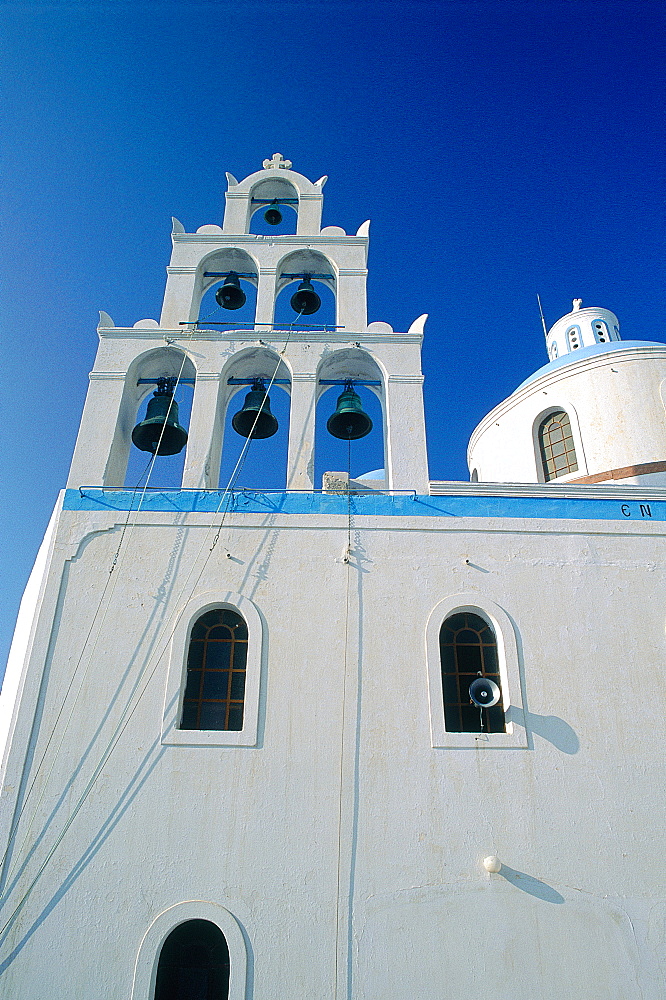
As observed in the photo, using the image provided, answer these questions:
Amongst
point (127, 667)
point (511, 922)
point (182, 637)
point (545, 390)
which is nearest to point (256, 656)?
point (182, 637)

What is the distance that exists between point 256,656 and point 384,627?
1.20m

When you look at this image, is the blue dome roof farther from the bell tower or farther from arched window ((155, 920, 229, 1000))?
arched window ((155, 920, 229, 1000))

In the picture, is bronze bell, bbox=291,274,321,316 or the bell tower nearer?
the bell tower

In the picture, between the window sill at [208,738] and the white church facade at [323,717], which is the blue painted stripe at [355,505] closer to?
the white church facade at [323,717]

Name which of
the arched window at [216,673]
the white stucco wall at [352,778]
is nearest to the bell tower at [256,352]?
the white stucco wall at [352,778]

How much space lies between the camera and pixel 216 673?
6.68 m

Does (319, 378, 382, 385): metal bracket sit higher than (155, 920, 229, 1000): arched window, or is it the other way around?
(319, 378, 382, 385): metal bracket

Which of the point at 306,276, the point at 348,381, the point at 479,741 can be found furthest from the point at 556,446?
the point at 479,741

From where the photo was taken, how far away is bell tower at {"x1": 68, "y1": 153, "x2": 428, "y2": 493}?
304 inches

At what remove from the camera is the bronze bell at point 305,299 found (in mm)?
9203

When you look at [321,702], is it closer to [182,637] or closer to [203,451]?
[182,637]

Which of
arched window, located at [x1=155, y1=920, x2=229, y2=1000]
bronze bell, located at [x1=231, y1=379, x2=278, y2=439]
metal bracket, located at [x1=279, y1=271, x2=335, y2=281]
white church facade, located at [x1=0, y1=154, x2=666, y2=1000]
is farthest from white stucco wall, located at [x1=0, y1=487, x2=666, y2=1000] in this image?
metal bracket, located at [x1=279, y1=271, x2=335, y2=281]

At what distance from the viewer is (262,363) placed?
8336mm

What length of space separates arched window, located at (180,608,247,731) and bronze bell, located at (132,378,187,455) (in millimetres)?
2222
